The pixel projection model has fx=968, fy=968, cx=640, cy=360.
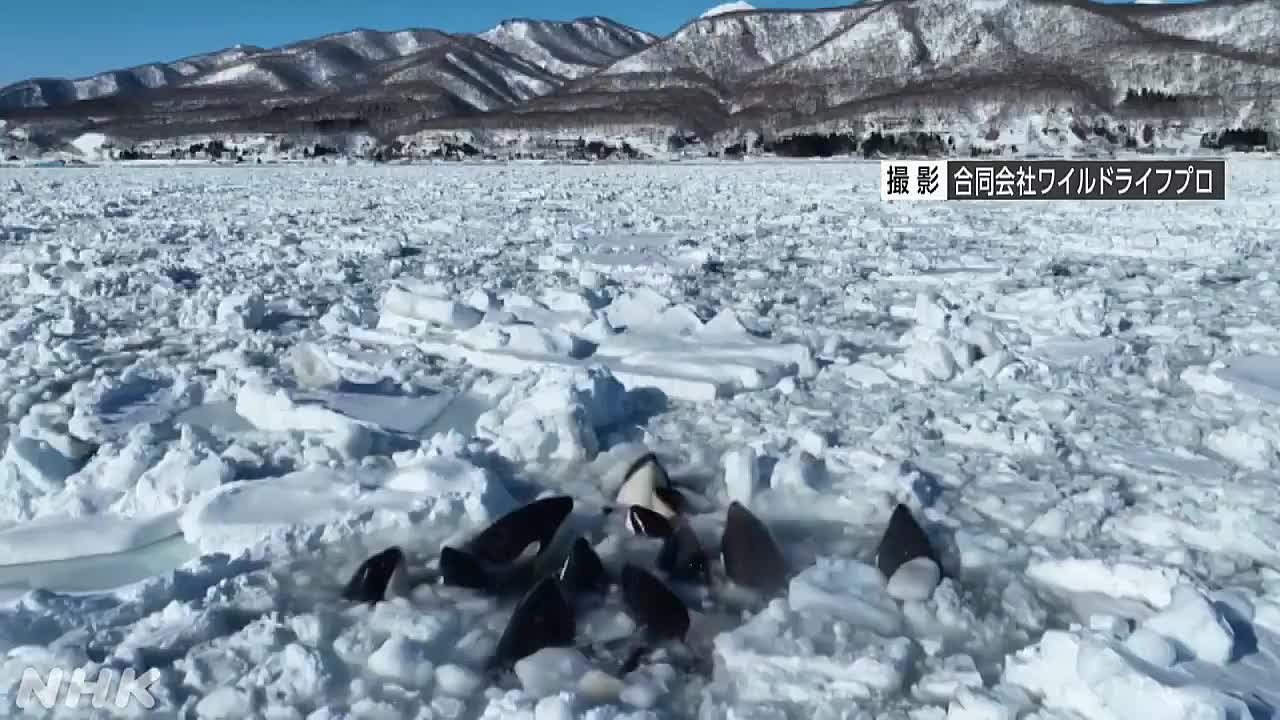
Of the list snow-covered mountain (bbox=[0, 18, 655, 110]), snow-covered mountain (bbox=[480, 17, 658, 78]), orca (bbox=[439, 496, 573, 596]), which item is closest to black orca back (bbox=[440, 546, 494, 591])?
orca (bbox=[439, 496, 573, 596])

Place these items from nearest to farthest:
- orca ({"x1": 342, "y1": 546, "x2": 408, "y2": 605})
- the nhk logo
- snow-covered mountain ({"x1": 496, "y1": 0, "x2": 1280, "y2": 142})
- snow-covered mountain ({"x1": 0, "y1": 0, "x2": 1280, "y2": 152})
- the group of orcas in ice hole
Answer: the nhk logo, the group of orcas in ice hole, orca ({"x1": 342, "y1": 546, "x2": 408, "y2": 605}), snow-covered mountain ({"x1": 496, "y1": 0, "x2": 1280, "y2": 142}), snow-covered mountain ({"x1": 0, "y1": 0, "x2": 1280, "y2": 152})

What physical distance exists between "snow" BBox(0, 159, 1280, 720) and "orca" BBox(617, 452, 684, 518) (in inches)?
3.0

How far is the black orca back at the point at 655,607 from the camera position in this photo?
2.42 meters

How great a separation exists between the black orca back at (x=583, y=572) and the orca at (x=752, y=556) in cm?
36

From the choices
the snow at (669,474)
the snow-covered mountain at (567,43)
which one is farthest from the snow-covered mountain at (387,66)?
the snow at (669,474)

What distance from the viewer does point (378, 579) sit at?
2596mm

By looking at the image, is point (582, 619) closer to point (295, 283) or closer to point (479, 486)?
point (479, 486)

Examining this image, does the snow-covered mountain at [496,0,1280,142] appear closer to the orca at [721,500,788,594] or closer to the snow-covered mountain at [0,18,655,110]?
the snow-covered mountain at [0,18,655,110]

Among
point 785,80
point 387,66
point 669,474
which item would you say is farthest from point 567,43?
point 669,474

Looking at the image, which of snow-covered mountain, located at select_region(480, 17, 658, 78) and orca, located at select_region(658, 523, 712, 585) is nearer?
orca, located at select_region(658, 523, 712, 585)

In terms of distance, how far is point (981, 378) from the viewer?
4.54 metres

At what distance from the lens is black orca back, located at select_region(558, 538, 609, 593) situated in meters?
2.63

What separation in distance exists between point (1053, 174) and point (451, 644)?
64.7 feet

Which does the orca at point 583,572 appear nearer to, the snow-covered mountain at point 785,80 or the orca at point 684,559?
the orca at point 684,559
